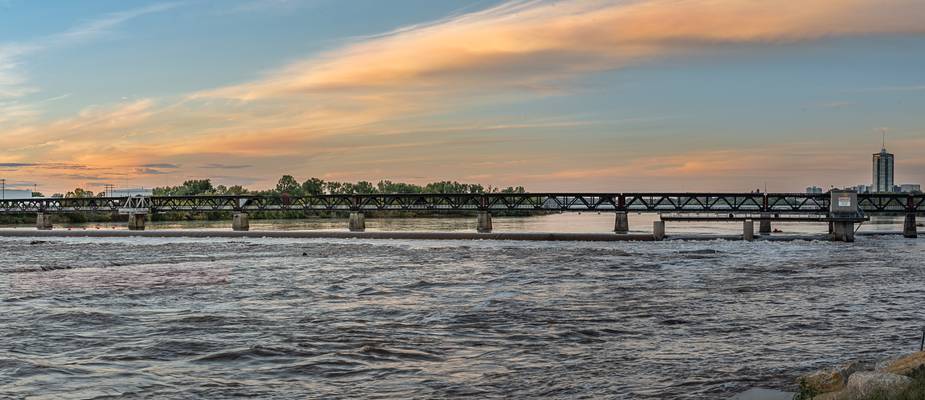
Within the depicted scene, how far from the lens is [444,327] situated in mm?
20250

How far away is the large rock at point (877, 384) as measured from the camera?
9547 mm

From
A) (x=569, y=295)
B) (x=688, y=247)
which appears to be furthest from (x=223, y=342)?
(x=688, y=247)

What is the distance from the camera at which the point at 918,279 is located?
33.1 meters

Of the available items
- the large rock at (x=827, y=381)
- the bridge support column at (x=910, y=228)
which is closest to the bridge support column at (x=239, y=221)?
the bridge support column at (x=910, y=228)

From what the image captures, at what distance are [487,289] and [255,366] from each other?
14616mm

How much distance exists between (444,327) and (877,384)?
11.9m

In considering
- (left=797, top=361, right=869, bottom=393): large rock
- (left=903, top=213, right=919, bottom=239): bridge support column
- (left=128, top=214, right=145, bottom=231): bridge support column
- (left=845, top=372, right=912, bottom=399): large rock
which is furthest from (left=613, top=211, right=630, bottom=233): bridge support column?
(left=845, top=372, right=912, bottom=399): large rock

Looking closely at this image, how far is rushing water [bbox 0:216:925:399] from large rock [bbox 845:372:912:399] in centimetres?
331

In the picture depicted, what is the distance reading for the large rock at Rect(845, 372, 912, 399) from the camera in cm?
955

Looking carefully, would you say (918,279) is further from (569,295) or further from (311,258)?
(311,258)

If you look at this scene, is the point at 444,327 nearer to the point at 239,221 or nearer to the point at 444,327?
the point at 444,327

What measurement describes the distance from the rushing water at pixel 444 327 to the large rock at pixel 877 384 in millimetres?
3307

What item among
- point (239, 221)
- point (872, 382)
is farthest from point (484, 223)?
point (872, 382)

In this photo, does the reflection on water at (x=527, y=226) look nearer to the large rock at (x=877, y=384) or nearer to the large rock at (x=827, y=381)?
the large rock at (x=827, y=381)
